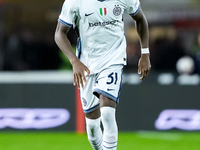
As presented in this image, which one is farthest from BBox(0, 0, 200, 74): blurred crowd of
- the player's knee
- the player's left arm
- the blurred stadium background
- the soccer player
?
the player's knee

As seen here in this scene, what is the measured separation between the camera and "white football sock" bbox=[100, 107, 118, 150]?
281 inches

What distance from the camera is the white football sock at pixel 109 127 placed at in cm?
714

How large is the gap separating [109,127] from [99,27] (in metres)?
1.15

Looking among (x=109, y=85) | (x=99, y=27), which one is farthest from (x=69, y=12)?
(x=109, y=85)

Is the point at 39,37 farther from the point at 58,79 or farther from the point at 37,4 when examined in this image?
the point at 58,79

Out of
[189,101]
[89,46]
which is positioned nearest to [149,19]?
[189,101]

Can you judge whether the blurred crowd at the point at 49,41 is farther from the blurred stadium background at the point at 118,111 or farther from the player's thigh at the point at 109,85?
the player's thigh at the point at 109,85

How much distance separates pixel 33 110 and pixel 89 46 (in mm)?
4991

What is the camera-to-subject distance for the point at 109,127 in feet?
23.5

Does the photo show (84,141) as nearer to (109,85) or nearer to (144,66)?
(144,66)

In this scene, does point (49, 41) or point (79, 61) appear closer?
point (79, 61)

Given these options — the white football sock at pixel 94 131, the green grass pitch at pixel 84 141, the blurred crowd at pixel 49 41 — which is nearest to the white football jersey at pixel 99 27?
the white football sock at pixel 94 131

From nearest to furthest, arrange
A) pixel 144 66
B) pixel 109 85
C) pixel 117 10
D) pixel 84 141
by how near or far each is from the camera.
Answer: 1. pixel 109 85
2. pixel 117 10
3. pixel 144 66
4. pixel 84 141

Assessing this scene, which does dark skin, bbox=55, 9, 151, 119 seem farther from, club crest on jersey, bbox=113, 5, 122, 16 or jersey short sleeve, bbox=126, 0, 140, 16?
club crest on jersey, bbox=113, 5, 122, 16
